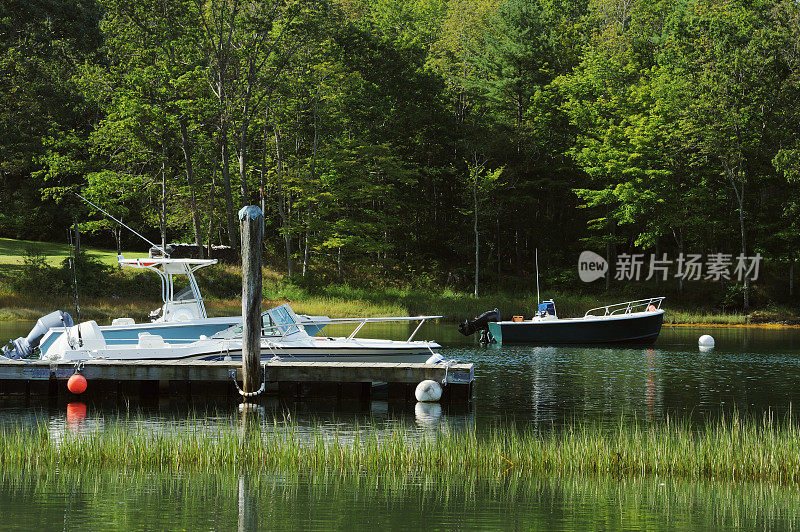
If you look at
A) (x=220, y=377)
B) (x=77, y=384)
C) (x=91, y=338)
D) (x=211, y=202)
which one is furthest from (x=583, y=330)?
(x=77, y=384)

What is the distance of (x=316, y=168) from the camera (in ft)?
164

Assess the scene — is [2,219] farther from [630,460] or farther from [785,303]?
[630,460]

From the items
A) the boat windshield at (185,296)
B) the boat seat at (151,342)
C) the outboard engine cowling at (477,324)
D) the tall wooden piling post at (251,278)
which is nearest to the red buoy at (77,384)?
the boat seat at (151,342)

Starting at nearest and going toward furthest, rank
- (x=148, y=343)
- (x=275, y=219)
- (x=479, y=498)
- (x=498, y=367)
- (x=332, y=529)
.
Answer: (x=332, y=529) < (x=479, y=498) < (x=148, y=343) < (x=498, y=367) < (x=275, y=219)

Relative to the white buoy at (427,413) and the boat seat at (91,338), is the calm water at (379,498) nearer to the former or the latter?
the white buoy at (427,413)

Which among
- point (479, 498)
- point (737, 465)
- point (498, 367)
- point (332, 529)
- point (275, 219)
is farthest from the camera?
point (275, 219)

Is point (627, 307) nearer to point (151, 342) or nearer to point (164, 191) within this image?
point (164, 191)

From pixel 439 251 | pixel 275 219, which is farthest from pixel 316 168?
pixel 439 251

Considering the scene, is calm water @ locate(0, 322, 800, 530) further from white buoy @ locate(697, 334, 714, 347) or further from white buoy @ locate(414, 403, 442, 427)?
white buoy @ locate(697, 334, 714, 347)

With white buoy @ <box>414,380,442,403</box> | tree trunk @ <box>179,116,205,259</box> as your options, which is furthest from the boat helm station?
tree trunk @ <box>179,116,205,259</box>

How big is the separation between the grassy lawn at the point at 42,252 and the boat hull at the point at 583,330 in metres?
21.1

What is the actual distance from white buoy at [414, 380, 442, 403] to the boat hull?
1628 centimetres

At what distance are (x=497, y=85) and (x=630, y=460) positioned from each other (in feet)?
144

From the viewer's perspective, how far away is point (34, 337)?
21.4 metres
